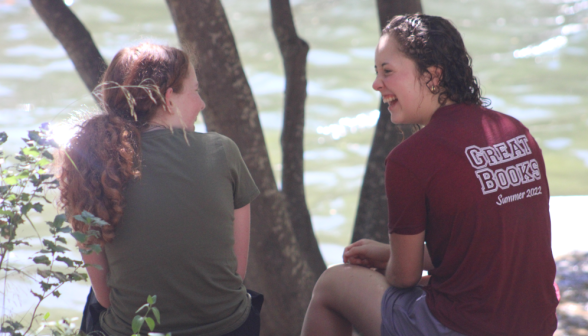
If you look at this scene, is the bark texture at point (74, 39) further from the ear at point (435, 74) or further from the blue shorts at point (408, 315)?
the blue shorts at point (408, 315)

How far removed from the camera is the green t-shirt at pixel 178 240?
1.83m

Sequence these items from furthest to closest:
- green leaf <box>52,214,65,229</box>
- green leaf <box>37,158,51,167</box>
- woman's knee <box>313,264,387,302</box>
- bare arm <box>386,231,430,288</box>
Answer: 1. woman's knee <box>313,264,387,302</box>
2. bare arm <box>386,231,430,288</box>
3. green leaf <box>37,158,51,167</box>
4. green leaf <box>52,214,65,229</box>

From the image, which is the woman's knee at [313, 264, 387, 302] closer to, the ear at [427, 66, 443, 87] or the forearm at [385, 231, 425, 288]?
the forearm at [385, 231, 425, 288]

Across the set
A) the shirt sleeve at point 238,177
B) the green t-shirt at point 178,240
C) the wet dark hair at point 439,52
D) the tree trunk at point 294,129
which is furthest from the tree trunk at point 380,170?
the green t-shirt at point 178,240

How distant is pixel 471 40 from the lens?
13.2 m

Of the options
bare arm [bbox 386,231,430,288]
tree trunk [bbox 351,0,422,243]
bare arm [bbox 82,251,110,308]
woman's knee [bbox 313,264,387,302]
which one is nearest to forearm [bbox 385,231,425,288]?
bare arm [bbox 386,231,430,288]

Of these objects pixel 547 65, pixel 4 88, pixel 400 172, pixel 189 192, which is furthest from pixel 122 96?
pixel 547 65

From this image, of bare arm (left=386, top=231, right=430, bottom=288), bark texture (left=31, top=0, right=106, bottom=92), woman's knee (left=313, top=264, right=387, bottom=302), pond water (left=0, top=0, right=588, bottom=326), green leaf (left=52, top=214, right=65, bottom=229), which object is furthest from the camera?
pond water (left=0, top=0, right=588, bottom=326)

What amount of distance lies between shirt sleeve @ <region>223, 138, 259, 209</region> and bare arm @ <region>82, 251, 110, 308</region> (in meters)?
0.45

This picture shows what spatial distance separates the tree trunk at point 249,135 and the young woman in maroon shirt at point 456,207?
0.93m

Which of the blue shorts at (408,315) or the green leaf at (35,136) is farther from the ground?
the green leaf at (35,136)

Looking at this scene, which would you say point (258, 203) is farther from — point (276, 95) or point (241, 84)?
point (276, 95)

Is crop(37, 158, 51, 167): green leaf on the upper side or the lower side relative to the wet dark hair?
lower

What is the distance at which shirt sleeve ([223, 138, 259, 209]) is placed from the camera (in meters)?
1.96
